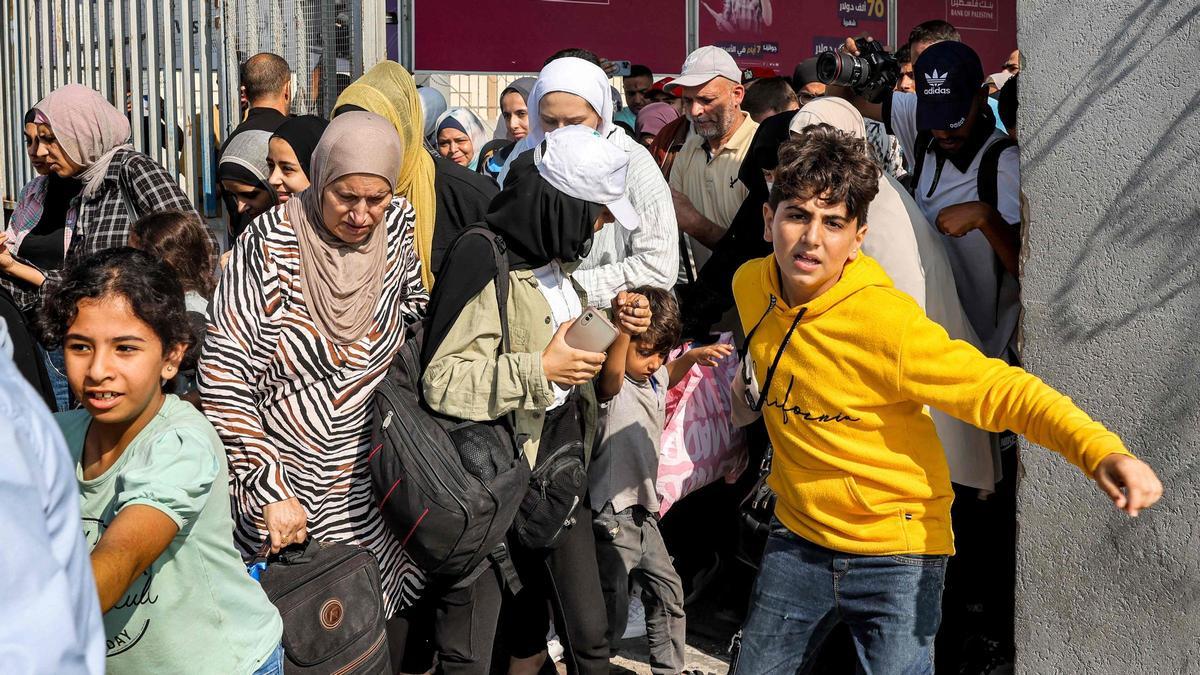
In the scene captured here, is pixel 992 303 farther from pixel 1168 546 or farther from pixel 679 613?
pixel 679 613

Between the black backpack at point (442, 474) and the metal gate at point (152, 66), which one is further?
the metal gate at point (152, 66)

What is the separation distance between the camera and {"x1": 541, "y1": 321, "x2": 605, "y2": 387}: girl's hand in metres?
3.08

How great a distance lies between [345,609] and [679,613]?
1.44 metres

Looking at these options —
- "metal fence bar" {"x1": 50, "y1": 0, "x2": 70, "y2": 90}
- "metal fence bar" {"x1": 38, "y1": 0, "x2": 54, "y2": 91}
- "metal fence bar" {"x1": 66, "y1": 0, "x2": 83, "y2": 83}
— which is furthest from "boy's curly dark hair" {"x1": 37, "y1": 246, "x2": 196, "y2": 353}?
"metal fence bar" {"x1": 38, "y1": 0, "x2": 54, "y2": 91}

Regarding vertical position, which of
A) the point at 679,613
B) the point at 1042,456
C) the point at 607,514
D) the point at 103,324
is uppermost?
the point at 103,324

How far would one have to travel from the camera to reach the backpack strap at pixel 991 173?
148 inches

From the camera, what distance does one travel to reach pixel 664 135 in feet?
18.0

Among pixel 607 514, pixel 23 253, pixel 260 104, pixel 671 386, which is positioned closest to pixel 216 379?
pixel 607 514

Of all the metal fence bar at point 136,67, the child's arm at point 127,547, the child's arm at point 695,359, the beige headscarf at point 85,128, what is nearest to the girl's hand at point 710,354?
the child's arm at point 695,359

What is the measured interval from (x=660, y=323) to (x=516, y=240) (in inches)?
32.5

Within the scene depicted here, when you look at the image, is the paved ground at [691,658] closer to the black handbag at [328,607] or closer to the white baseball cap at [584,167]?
the black handbag at [328,607]

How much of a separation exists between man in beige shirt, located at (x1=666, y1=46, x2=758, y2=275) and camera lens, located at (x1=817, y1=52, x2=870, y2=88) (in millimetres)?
518

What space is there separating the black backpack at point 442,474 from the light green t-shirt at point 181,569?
60 centimetres

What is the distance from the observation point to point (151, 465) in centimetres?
226
